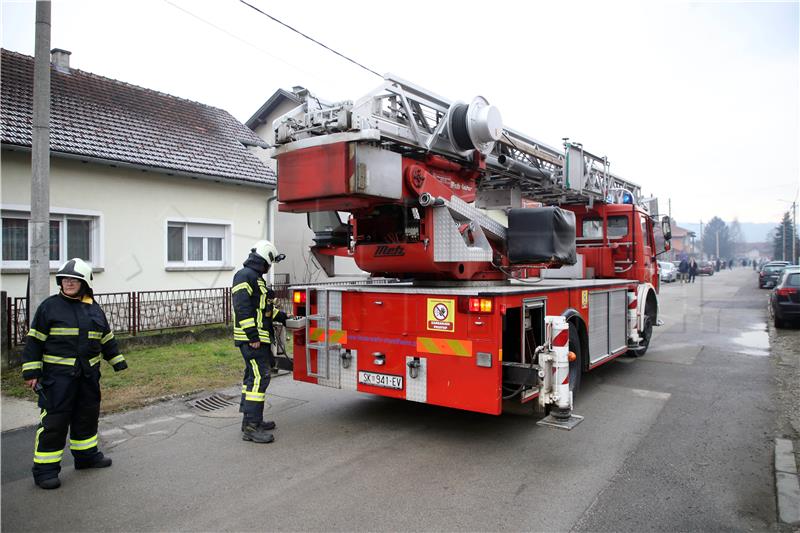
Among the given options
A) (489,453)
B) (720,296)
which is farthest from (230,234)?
(720,296)

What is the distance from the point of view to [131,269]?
12031 millimetres

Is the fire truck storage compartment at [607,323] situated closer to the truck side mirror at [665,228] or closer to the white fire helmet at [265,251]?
the truck side mirror at [665,228]

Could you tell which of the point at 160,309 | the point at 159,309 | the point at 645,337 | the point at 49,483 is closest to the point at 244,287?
the point at 49,483

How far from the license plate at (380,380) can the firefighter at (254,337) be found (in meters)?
0.94

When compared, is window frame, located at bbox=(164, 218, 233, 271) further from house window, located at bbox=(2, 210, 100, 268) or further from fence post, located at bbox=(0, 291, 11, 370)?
fence post, located at bbox=(0, 291, 11, 370)

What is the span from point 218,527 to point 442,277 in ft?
11.1

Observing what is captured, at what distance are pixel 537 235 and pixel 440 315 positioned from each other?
5.93 ft

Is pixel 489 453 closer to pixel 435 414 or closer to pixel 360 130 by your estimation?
pixel 435 414

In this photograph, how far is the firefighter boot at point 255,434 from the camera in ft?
17.0

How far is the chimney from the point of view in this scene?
519 inches

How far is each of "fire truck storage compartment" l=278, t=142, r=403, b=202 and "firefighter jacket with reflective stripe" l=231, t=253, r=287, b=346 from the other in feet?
2.60

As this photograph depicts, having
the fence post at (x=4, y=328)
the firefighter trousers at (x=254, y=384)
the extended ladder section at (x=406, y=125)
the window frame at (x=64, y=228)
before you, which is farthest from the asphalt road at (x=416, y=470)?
the window frame at (x=64, y=228)

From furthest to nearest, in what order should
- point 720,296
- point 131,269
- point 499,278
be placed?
point 720,296 → point 131,269 → point 499,278

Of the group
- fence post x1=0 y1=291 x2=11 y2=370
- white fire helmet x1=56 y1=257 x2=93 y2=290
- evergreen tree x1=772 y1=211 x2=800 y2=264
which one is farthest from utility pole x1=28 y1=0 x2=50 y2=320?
evergreen tree x1=772 y1=211 x2=800 y2=264
